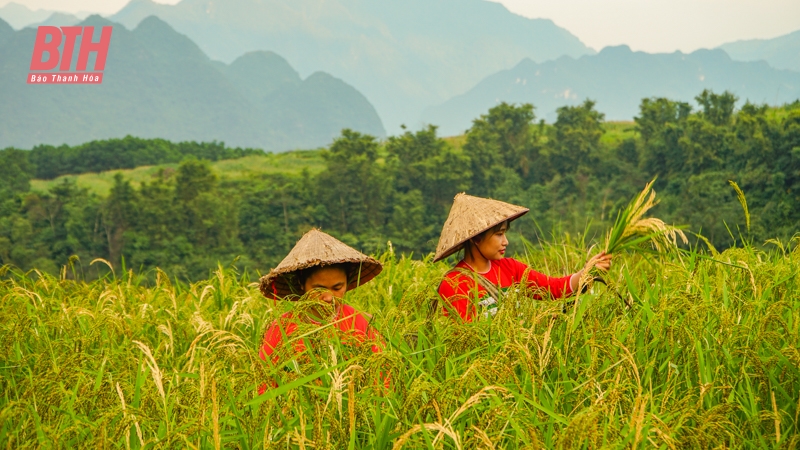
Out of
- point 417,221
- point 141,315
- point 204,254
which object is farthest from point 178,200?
→ point 141,315

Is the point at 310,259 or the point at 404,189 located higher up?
the point at 404,189

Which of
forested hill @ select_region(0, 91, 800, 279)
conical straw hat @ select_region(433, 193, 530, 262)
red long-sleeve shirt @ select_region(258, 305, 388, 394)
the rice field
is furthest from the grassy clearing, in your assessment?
the rice field

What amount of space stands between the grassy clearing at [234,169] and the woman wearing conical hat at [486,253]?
58.1m

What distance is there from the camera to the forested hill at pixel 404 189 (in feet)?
146

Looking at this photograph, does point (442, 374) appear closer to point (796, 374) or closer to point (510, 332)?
point (510, 332)

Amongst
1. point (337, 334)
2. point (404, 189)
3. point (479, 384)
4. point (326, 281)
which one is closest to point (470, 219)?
point (326, 281)

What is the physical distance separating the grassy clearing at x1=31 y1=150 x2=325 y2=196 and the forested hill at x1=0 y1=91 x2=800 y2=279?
2422 mm

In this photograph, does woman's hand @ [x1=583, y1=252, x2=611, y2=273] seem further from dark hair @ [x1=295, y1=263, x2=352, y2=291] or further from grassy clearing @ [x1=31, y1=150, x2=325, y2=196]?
grassy clearing @ [x1=31, y1=150, x2=325, y2=196]

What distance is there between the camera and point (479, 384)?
174cm

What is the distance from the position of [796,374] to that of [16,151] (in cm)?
7327

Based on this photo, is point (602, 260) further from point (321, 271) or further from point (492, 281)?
point (321, 271)

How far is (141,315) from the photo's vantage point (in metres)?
3.19

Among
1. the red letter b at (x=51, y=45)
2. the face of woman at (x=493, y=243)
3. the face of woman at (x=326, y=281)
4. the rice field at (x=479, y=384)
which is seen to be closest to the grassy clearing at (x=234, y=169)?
the red letter b at (x=51, y=45)

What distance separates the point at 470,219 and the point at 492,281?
0.86 feet
